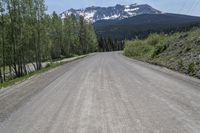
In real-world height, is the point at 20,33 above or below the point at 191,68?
above

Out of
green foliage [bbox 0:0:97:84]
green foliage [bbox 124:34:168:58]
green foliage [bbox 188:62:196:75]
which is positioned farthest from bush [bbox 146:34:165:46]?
green foliage [bbox 188:62:196:75]

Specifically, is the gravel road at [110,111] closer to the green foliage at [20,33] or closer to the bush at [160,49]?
the bush at [160,49]

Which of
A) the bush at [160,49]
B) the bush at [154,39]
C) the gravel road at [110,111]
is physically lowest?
the gravel road at [110,111]

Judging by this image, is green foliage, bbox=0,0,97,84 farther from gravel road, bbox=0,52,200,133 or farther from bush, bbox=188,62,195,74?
gravel road, bbox=0,52,200,133

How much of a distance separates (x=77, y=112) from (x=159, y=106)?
2.19 meters

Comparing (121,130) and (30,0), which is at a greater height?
(30,0)

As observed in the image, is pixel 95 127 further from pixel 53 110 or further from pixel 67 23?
pixel 67 23

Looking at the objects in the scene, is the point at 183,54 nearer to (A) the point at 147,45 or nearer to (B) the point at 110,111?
(B) the point at 110,111

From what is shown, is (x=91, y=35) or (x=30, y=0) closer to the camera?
(x=30, y=0)

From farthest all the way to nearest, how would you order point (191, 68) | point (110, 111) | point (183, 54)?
point (183, 54)
point (191, 68)
point (110, 111)

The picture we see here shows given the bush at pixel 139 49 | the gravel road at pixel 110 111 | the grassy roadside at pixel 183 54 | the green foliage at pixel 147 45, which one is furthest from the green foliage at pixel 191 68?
the bush at pixel 139 49

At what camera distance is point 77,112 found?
359 inches

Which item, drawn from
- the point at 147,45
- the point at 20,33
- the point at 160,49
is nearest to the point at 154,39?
the point at 147,45

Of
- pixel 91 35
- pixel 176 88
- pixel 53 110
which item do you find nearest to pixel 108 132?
pixel 53 110
